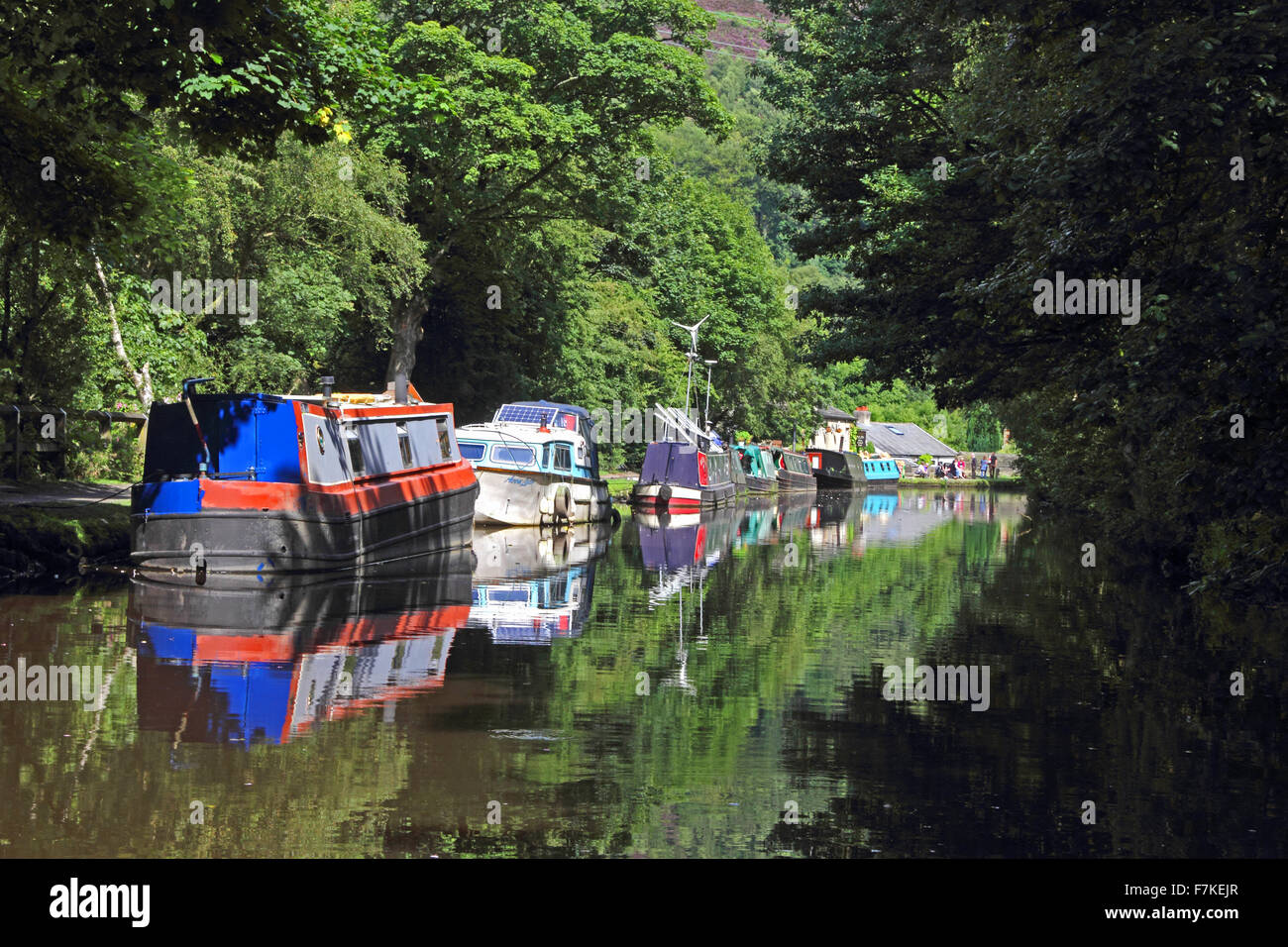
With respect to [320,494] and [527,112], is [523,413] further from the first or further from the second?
[320,494]

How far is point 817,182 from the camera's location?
123ft

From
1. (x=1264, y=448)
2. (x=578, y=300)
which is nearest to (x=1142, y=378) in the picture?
(x=1264, y=448)

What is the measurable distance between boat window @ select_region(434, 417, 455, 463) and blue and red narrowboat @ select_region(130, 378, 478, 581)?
5437 mm

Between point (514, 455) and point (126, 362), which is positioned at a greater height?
point (126, 362)

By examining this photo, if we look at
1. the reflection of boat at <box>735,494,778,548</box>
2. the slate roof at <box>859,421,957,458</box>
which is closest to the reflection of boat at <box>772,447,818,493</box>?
the reflection of boat at <box>735,494,778,548</box>

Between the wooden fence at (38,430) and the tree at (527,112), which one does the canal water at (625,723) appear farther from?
the tree at (527,112)

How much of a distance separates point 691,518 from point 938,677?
118ft

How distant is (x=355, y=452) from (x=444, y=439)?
5891 millimetres

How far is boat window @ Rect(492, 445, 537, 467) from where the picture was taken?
125 feet

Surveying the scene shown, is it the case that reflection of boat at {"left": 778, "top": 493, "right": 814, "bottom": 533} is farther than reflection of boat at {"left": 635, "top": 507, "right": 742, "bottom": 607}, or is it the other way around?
reflection of boat at {"left": 778, "top": 493, "right": 814, "bottom": 533}

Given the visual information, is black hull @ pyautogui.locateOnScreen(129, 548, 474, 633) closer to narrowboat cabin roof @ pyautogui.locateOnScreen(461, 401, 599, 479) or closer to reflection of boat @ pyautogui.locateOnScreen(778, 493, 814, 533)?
narrowboat cabin roof @ pyautogui.locateOnScreen(461, 401, 599, 479)

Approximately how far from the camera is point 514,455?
126 ft

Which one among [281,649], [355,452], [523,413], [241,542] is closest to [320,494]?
[241,542]

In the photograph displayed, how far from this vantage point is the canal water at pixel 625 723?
853 centimetres
